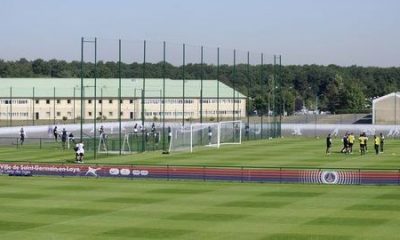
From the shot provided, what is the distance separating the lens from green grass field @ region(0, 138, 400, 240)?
26.0 metres

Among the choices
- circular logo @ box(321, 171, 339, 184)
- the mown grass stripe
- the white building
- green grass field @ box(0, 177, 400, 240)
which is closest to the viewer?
the mown grass stripe

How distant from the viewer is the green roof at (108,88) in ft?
400

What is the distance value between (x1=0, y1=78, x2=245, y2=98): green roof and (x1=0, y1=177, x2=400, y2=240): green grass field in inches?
3109

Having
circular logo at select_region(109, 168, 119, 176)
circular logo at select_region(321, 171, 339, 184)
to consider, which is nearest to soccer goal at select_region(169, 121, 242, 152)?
circular logo at select_region(109, 168, 119, 176)

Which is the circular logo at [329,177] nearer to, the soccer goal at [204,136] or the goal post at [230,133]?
the soccer goal at [204,136]

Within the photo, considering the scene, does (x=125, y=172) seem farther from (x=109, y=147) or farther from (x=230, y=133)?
(x=230, y=133)

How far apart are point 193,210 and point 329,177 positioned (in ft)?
39.6

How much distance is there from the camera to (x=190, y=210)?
1241 inches

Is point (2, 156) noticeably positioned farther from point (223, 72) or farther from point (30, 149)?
point (223, 72)

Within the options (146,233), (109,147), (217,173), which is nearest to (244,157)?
(109,147)

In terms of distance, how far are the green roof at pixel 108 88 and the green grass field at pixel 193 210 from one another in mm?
78976

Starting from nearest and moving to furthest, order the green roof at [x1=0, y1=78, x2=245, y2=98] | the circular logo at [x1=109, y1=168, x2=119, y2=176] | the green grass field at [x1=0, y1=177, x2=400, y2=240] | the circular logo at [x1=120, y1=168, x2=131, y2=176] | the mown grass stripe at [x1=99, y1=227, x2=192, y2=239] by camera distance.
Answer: the mown grass stripe at [x1=99, y1=227, x2=192, y2=239], the green grass field at [x1=0, y1=177, x2=400, y2=240], the circular logo at [x1=120, y1=168, x2=131, y2=176], the circular logo at [x1=109, y1=168, x2=119, y2=176], the green roof at [x1=0, y1=78, x2=245, y2=98]

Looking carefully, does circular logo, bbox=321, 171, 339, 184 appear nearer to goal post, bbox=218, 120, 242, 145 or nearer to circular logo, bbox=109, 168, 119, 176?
circular logo, bbox=109, 168, 119, 176

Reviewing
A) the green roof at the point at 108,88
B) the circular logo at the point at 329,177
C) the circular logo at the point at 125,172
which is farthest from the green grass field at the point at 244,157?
the green roof at the point at 108,88
